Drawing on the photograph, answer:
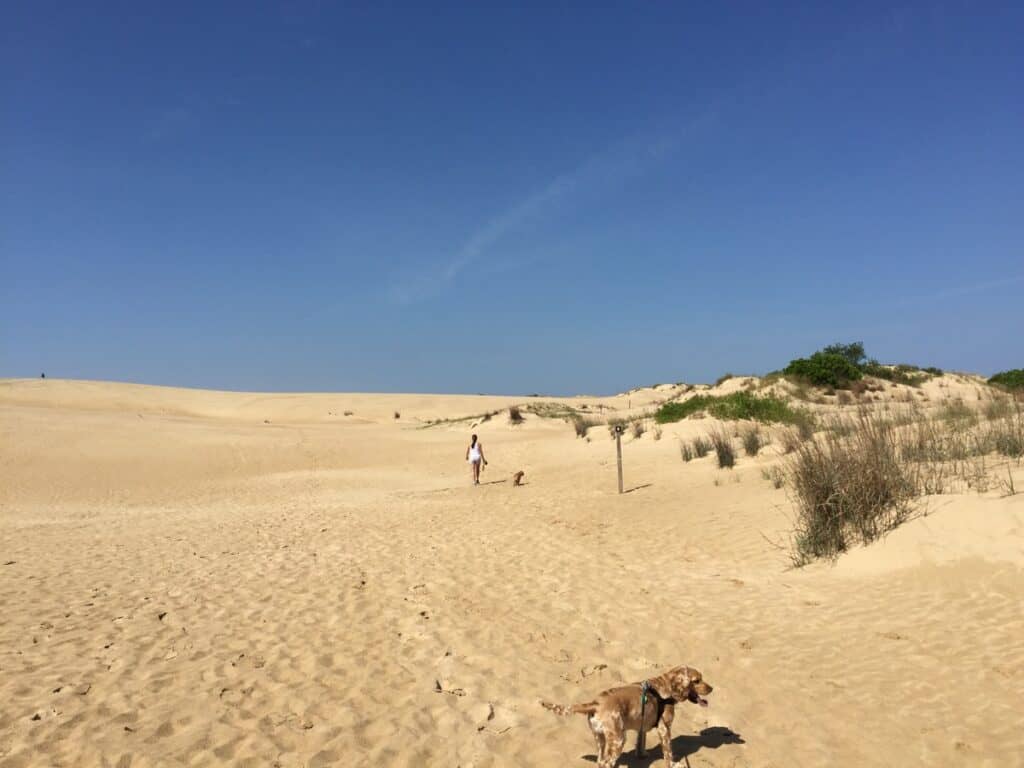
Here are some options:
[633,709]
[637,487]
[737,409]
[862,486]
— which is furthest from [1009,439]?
[737,409]

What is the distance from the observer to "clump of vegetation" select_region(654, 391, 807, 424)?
21.2 meters

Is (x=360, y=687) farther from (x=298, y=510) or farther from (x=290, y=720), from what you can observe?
(x=298, y=510)

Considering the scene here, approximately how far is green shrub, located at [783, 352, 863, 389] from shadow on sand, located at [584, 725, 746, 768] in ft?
88.2

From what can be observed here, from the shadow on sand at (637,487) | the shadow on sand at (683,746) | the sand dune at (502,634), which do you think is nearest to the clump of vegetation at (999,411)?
the sand dune at (502,634)

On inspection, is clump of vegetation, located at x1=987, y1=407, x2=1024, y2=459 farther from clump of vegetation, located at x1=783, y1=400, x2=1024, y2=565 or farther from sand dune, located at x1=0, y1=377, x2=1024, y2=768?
sand dune, located at x1=0, y1=377, x2=1024, y2=768

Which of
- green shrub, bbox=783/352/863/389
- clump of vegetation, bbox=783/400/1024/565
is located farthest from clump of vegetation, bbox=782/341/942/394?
clump of vegetation, bbox=783/400/1024/565

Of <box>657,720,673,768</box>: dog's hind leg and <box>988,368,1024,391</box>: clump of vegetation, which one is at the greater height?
<box>988,368,1024,391</box>: clump of vegetation

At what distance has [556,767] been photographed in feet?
12.9

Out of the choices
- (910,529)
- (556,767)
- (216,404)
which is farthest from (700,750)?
(216,404)

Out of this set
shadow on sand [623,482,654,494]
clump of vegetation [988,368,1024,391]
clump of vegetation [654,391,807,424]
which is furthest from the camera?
clump of vegetation [988,368,1024,391]

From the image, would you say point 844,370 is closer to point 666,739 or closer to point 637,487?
point 637,487

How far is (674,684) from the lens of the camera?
3736mm

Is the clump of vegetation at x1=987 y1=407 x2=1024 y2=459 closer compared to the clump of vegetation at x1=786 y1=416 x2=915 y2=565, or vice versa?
the clump of vegetation at x1=786 y1=416 x2=915 y2=565

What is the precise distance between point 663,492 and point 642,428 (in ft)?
32.5
